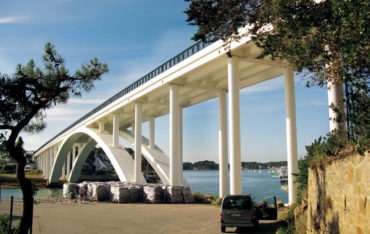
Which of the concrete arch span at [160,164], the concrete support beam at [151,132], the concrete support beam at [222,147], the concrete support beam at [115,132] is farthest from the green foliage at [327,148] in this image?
the concrete support beam at [115,132]

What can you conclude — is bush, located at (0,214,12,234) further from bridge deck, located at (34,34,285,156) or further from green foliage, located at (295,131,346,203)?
bridge deck, located at (34,34,285,156)

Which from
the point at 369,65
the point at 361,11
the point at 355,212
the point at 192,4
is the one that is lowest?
the point at 355,212

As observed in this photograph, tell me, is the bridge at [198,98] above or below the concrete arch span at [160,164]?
above

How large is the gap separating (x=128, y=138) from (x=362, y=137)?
41741mm

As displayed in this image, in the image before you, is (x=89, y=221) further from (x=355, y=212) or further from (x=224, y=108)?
(x=224, y=108)

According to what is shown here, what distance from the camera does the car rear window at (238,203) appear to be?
11.9 meters

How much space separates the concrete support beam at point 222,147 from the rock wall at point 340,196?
1763 cm

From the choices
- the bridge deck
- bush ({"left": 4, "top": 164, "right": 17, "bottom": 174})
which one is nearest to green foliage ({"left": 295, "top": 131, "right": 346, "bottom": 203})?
the bridge deck

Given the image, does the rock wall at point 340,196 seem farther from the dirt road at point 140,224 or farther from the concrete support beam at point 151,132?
the concrete support beam at point 151,132

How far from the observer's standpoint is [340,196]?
23.4 ft


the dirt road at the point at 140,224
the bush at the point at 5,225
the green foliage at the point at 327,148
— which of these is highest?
the green foliage at the point at 327,148

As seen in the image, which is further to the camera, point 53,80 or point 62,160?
point 62,160

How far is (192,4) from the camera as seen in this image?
33.1 ft

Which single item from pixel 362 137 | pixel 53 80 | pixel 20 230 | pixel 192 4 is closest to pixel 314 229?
pixel 362 137
